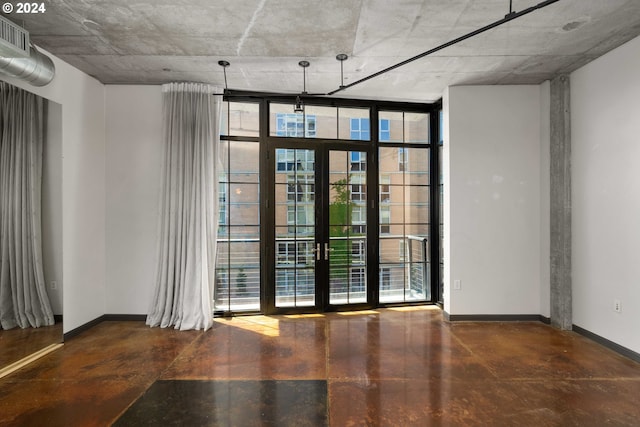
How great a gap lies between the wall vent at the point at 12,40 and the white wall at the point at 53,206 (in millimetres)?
871

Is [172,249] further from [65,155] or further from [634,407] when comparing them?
[634,407]

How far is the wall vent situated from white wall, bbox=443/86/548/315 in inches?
179

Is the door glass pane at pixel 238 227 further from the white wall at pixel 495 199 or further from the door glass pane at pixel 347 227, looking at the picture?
the white wall at pixel 495 199

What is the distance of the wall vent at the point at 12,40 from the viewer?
Answer: 8.59ft

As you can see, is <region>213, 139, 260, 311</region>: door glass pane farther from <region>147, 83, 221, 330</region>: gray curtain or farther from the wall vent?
the wall vent

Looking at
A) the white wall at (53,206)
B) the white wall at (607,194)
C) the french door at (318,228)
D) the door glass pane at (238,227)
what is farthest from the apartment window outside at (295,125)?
the white wall at (607,194)

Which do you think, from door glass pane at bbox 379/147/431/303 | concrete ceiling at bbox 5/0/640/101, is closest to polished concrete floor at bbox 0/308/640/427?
door glass pane at bbox 379/147/431/303

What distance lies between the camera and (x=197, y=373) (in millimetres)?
3037

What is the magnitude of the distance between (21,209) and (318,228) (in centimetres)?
331

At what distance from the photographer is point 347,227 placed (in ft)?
16.1

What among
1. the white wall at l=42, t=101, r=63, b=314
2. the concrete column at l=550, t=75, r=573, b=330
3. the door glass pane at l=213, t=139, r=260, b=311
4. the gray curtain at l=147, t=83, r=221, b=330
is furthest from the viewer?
the door glass pane at l=213, t=139, r=260, b=311

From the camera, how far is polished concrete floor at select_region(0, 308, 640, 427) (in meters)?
2.40

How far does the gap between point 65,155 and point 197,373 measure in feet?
9.46

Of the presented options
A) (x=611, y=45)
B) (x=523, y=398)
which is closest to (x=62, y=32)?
(x=523, y=398)
